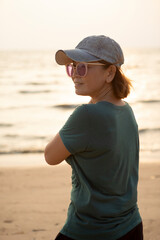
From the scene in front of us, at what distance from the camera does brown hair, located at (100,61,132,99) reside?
1.79 meters

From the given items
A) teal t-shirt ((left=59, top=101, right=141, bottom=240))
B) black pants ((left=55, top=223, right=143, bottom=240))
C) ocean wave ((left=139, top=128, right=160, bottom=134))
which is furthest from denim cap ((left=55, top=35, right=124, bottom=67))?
ocean wave ((left=139, top=128, right=160, bottom=134))

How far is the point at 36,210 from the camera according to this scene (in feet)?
16.8

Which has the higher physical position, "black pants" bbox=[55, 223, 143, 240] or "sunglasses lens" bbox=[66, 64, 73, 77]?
"sunglasses lens" bbox=[66, 64, 73, 77]

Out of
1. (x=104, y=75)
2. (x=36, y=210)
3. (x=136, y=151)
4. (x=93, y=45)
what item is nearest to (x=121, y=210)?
(x=136, y=151)

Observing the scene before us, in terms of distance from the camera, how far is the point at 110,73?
1795 mm

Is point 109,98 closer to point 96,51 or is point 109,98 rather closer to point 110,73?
point 110,73

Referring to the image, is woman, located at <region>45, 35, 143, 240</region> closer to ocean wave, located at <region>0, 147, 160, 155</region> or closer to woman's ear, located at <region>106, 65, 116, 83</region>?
woman's ear, located at <region>106, 65, 116, 83</region>

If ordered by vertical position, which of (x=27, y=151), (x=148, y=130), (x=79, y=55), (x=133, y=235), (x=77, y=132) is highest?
(x=79, y=55)

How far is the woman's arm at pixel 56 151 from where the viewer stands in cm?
166

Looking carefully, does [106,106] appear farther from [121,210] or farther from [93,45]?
[121,210]

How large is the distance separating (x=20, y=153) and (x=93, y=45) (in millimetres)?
8100

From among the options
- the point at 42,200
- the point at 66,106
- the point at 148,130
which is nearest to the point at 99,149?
the point at 42,200

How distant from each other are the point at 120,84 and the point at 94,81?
0.42 ft

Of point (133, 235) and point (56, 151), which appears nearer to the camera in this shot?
point (56, 151)
